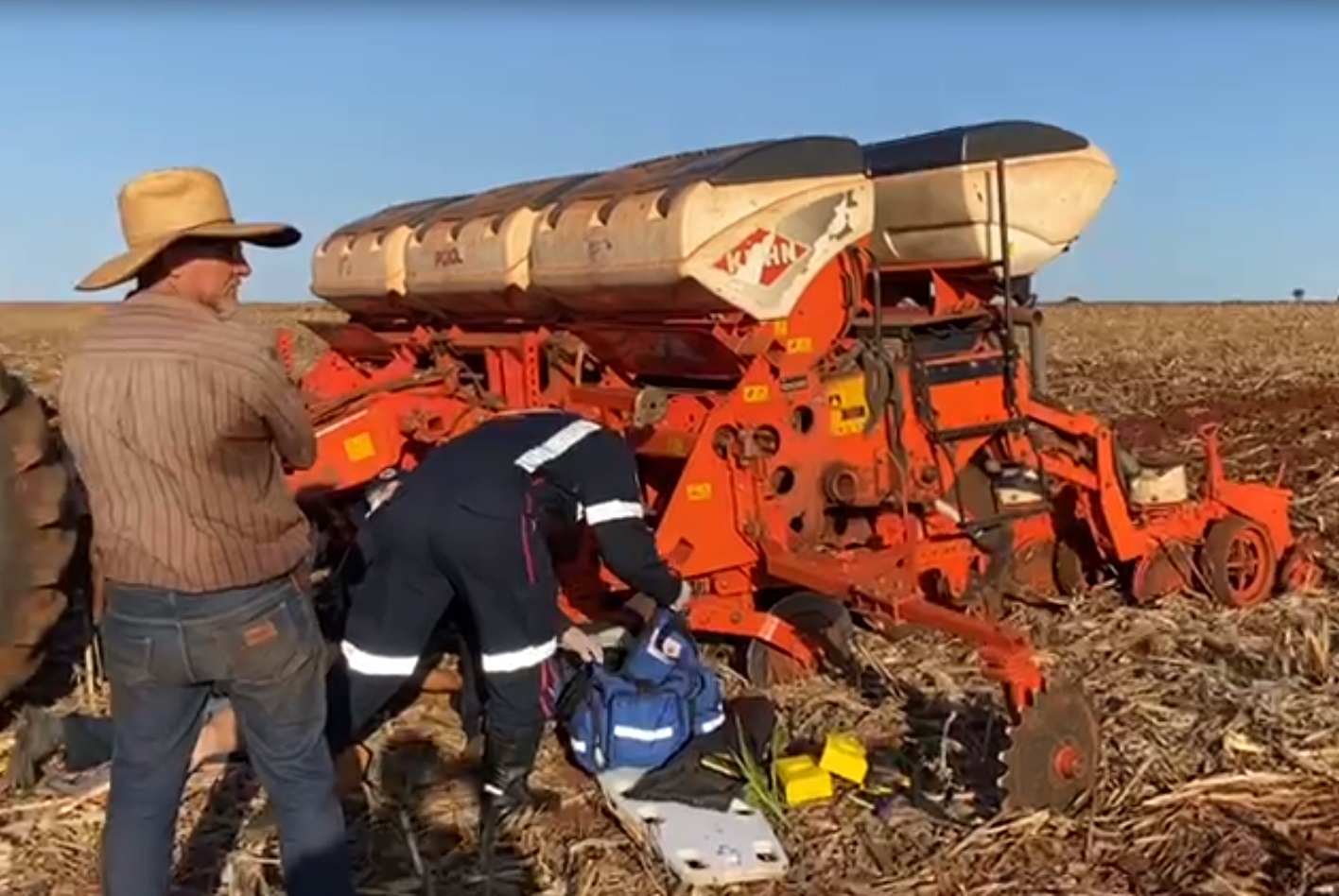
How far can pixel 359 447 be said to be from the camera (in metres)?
7.47

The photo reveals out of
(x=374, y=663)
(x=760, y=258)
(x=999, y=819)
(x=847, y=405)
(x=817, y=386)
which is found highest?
(x=760, y=258)

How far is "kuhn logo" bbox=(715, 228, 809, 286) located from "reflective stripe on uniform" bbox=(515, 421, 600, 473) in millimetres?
1293

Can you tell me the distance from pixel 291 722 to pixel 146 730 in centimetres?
35

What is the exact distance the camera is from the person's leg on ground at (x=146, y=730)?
4.17 meters

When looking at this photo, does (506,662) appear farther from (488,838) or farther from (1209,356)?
(1209,356)

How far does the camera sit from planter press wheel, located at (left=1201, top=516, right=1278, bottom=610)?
316 inches

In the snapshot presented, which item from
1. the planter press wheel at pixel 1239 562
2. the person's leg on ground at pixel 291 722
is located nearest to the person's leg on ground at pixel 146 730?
the person's leg on ground at pixel 291 722

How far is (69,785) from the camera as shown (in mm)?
5852

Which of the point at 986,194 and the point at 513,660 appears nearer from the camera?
the point at 513,660

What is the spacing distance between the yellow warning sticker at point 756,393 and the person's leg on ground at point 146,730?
3.12 meters

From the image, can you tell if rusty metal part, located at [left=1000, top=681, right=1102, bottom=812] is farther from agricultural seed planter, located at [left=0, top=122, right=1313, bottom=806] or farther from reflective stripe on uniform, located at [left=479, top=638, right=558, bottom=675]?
reflective stripe on uniform, located at [left=479, top=638, right=558, bottom=675]

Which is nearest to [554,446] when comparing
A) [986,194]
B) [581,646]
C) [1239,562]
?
[581,646]

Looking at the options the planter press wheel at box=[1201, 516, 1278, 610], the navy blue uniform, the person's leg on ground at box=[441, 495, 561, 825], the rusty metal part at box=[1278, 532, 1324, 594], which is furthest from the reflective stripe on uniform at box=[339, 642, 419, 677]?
the rusty metal part at box=[1278, 532, 1324, 594]

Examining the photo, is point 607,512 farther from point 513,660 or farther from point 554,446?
point 513,660
